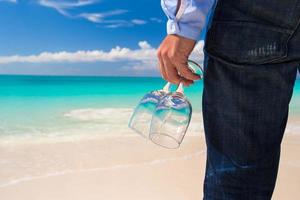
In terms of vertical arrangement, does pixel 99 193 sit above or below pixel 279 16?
below

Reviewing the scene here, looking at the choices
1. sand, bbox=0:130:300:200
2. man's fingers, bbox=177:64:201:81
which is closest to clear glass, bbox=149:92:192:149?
man's fingers, bbox=177:64:201:81

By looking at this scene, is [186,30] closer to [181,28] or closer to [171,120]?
[181,28]

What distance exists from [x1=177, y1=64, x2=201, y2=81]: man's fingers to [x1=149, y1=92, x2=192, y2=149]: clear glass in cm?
13

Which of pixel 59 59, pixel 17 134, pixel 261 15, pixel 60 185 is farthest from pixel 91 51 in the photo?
pixel 261 15

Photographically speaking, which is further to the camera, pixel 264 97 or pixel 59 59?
pixel 59 59

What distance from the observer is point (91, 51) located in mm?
20984

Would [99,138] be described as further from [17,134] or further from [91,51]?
[91,51]

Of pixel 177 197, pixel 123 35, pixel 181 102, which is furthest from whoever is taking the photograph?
pixel 123 35

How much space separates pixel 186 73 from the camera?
729mm

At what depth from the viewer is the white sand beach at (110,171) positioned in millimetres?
1827

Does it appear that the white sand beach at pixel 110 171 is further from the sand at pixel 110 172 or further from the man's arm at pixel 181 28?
the man's arm at pixel 181 28

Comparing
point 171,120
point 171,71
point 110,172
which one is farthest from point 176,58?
point 110,172

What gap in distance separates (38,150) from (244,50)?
2.35 metres

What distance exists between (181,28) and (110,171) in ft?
5.18
